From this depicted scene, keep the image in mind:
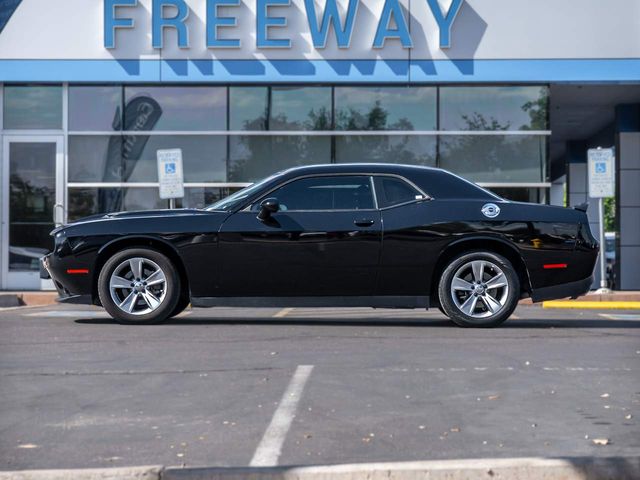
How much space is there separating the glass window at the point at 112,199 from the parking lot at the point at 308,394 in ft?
32.7

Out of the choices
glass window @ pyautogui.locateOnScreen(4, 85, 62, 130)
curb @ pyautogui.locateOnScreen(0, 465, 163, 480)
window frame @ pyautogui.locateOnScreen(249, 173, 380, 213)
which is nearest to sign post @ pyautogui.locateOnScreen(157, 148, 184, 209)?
glass window @ pyautogui.locateOnScreen(4, 85, 62, 130)

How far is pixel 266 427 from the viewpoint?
17.9 ft

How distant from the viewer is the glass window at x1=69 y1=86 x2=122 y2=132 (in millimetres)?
20422

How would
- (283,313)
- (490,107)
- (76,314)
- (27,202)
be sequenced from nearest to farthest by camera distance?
(76,314)
(283,313)
(490,107)
(27,202)

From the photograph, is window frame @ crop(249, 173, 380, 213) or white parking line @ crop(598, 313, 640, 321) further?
white parking line @ crop(598, 313, 640, 321)

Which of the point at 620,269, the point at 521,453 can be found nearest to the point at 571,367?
the point at 521,453

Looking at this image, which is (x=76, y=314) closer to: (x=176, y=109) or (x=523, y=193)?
(x=176, y=109)

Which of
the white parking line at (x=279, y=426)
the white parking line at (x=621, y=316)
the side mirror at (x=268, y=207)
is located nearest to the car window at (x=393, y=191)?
the side mirror at (x=268, y=207)

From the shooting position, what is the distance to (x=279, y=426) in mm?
5453

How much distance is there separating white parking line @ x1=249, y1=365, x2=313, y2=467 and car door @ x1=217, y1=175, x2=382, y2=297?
125 inches

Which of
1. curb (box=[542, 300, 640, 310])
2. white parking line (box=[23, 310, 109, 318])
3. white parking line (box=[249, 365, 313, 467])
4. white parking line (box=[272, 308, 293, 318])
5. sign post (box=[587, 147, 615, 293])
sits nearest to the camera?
white parking line (box=[249, 365, 313, 467])

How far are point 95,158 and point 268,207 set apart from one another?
35.7ft

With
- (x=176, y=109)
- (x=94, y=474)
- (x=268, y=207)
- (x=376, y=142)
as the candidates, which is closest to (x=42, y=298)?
(x=176, y=109)

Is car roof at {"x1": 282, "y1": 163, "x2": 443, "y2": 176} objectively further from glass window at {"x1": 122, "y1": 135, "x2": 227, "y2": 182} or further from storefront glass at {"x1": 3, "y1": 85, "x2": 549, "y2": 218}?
glass window at {"x1": 122, "y1": 135, "x2": 227, "y2": 182}
